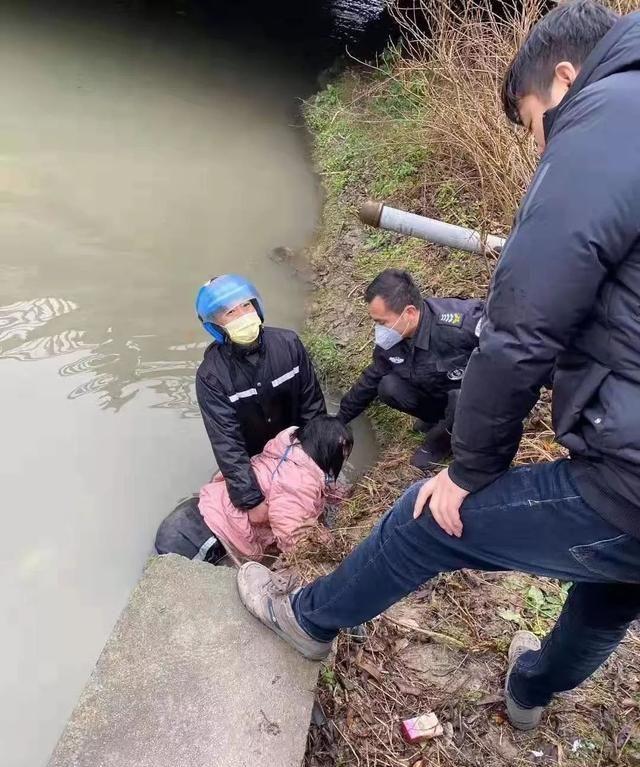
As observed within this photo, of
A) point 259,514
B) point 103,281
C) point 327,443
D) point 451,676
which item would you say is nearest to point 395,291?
point 327,443

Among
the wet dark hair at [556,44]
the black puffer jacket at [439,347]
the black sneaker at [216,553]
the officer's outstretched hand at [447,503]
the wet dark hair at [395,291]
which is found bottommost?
the black sneaker at [216,553]

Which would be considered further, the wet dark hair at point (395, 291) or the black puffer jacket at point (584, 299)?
the wet dark hair at point (395, 291)

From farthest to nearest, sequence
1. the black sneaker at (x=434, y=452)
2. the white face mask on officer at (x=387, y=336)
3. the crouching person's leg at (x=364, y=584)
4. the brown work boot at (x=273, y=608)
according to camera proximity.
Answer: the black sneaker at (x=434, y=452)
the white face mask on officer at (x=387, y=336)
the brown work boot at (x=273, y=608)
the crouching person's leg at (x=364, y=584)

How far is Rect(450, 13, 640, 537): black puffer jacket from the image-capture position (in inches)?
42.0

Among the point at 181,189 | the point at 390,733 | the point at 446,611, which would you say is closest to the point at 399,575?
the point at 390,733

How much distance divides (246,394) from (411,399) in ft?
2.87

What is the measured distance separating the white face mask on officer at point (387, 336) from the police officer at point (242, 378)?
1.31 feet

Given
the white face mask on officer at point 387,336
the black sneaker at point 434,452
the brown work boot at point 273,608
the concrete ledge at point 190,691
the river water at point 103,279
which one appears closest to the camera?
the concrete ledge at point 190,691

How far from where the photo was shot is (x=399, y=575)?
1.61m

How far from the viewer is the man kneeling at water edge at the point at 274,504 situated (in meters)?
3.00

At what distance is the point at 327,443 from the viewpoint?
301 centimetres

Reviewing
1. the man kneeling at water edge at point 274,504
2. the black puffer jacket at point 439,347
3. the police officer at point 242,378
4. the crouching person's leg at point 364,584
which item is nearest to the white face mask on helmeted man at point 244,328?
the police officer at point 242,378

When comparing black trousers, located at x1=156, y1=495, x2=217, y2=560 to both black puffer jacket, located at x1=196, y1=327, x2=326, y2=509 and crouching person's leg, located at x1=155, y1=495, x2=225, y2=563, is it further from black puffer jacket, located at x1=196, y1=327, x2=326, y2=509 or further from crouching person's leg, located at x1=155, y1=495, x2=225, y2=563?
black puffer jacket, located at x1=196, y1=327, x2=326, y2=509

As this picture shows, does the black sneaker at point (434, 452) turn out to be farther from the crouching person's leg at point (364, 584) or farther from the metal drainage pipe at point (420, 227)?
the crouching person's leg at point (364, 584)
